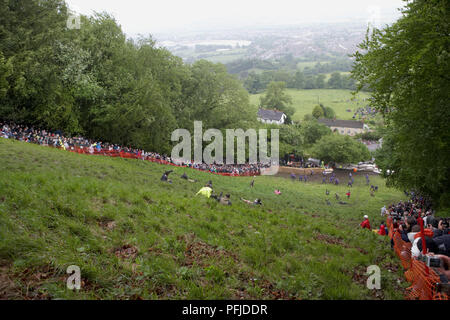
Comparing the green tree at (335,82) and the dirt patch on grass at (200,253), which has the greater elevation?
the green tree at (335,82)

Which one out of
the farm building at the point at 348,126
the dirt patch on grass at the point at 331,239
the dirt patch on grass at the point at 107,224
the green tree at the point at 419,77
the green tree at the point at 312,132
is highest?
the green tree at the point at 419,77

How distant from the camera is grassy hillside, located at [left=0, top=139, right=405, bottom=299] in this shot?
590 centimetres

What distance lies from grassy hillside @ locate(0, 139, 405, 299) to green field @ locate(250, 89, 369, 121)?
124 m

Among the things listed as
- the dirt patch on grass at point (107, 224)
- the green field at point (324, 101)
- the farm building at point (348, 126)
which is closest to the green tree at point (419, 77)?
the dirt patch on grass at point (107, 224)

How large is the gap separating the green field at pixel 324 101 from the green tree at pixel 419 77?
118029 mm

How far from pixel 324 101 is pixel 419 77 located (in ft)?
514

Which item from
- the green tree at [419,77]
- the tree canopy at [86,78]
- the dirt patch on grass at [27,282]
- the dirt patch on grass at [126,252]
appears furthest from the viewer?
the tree canopy at [86,78]

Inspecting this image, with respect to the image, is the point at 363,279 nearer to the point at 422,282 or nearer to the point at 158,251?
the point at 422,282

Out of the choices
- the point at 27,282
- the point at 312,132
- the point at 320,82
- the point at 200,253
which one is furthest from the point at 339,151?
the point at 320,82

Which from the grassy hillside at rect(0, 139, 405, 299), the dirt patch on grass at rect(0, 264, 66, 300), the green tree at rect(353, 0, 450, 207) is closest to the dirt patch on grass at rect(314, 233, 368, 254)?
the grassy hillside at rect(0, 139, 405, 299)

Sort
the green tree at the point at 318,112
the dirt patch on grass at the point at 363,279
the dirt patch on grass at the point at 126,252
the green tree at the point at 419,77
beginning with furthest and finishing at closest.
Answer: the green tree at the point at 318,112, the green tree at the point at 419,77, the dirt patch on grass at the point at 126,252, the dirt patch on grass at the point at 363,279

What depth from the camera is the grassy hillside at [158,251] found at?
5902mm

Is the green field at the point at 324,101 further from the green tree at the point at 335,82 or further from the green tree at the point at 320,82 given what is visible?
the green tree at the point at 320,82
